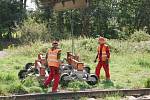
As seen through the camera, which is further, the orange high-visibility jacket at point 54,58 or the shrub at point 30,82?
the shrub at point 30,82

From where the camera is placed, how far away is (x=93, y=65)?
19891mm

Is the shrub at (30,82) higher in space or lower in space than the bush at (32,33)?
higher

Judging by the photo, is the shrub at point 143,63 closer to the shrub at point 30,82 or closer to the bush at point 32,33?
the shrub at point 30,82

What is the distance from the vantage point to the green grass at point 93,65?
12863 millimetres

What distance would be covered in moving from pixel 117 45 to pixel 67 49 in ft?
11.9

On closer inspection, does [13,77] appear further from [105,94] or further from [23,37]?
[23,37]

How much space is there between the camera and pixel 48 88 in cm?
1271

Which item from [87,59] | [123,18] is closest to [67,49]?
[87,59]

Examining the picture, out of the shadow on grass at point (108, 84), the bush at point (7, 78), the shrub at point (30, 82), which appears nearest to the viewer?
the shrub at point (30, 82)

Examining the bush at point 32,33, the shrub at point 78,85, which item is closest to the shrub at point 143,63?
the shrub at point 78,85

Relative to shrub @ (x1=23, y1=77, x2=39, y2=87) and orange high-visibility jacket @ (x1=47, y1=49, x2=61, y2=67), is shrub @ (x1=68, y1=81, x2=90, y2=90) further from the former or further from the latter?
orange high-visibility jacket @ (x1=47, y1=49, x2=61, y2=67)

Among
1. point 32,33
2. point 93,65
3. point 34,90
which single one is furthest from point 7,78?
point 32,33

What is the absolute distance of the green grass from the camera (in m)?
12.9

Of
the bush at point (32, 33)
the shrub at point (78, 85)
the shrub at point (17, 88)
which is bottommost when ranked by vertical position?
the bush at point (32, 33)
